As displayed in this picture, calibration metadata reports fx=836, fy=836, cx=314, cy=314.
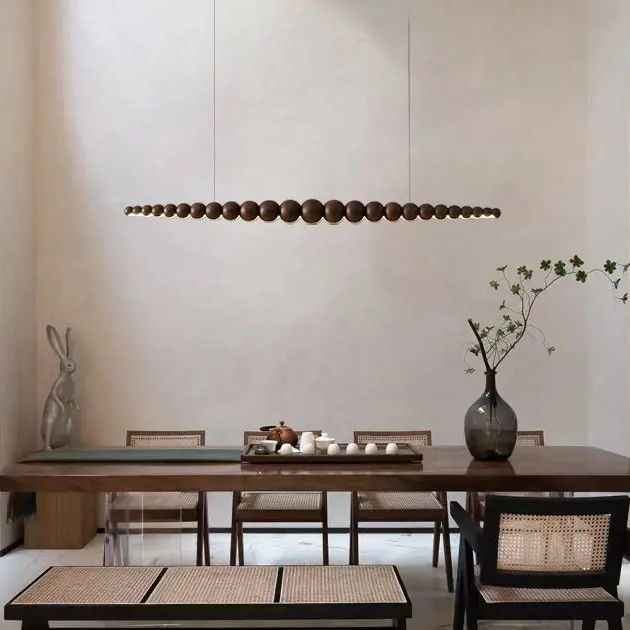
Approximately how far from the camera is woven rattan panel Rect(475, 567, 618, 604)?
2840 millimetres

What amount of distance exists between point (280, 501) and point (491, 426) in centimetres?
122

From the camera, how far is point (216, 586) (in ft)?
9.32

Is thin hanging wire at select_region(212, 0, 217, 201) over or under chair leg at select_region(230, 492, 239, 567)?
over

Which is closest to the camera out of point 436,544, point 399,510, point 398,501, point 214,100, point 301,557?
point 399,510

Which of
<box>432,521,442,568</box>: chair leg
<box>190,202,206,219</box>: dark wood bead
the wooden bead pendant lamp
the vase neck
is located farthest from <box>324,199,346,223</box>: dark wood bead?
<box>432,521,442,568</box>: chair leg

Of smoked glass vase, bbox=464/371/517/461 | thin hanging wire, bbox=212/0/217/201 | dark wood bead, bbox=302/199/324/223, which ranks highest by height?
thin hanging wire, bbox=212/0/217/201

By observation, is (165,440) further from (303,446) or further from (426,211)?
(426,211)

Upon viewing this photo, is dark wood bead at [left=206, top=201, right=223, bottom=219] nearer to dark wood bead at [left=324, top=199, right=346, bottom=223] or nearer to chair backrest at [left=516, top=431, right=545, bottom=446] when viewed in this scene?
dark wood bead at [left=324, top=199, right=346, bottom=223]

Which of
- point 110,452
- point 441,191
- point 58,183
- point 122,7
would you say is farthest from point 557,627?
point 122,7

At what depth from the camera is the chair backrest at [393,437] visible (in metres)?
4.74

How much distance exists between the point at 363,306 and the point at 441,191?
935mm

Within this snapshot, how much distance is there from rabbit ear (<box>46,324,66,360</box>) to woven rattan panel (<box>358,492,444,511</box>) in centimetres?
229

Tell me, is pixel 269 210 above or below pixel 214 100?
below

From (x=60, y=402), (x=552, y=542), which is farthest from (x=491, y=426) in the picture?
(x=60, y=402)
